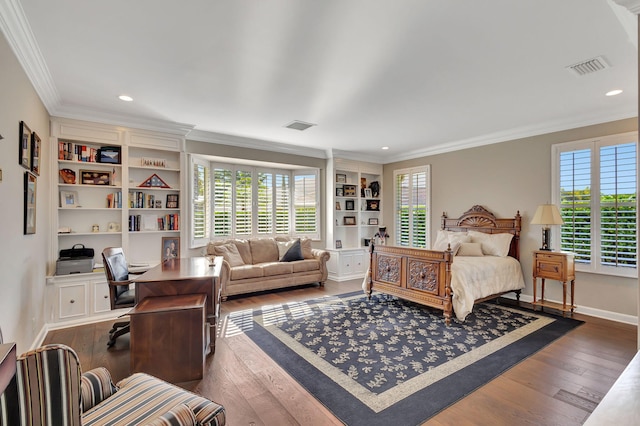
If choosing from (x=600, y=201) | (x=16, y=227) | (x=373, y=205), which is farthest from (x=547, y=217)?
(x=16, y=227)

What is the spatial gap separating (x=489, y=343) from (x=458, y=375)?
2.86 ft

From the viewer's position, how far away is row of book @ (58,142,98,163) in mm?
3943

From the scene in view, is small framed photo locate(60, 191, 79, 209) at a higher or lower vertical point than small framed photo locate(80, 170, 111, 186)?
lower

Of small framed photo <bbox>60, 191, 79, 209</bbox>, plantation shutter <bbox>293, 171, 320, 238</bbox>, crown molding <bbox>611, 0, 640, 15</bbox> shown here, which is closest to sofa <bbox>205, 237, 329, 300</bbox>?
plantation shutter <bbox>293, 171, 320, 238</bbox>

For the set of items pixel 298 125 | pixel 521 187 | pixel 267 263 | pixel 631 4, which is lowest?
pixel 267 263

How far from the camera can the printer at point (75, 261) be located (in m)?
3.70

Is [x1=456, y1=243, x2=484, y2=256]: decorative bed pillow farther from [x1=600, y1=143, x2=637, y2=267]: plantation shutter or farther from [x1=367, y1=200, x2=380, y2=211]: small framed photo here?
[x1=367, y1=200, x2=380, y2=211]: small framed photo

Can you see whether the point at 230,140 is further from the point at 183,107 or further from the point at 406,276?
the point at 406,276

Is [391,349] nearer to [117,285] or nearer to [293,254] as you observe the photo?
[117,285]

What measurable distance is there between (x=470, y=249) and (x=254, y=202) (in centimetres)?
398

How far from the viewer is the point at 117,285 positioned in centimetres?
308

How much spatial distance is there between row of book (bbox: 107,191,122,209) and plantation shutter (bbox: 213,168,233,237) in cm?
161

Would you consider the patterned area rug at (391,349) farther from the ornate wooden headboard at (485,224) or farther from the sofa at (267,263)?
the ornate wooden headboard at (485,224)

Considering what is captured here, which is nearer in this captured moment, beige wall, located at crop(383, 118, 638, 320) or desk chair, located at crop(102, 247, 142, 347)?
desk chair, located at crop(102, 247, 142, 347)
